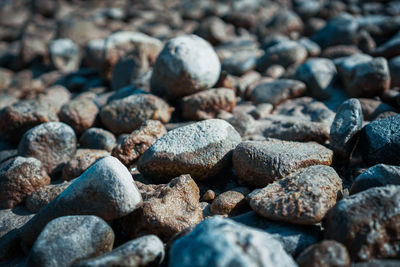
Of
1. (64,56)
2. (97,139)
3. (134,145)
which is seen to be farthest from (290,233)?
(64,56)

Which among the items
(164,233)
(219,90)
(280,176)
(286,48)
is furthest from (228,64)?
(164,233)

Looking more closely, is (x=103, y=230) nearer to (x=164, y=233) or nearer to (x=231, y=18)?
(x=164, y=233)

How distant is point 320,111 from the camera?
14.7ft

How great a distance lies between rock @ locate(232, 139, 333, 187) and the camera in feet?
9.96

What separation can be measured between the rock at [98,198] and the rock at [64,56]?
5.69 metres

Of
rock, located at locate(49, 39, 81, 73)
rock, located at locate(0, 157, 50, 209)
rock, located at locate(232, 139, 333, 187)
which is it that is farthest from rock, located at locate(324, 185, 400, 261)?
rock, located at locate(49, 39, 81, 73)

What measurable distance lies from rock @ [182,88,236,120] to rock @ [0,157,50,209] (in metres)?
1.94

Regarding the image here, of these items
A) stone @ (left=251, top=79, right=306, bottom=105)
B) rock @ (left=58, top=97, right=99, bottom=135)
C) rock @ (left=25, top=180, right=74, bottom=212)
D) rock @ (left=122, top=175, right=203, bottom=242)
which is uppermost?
stone @ (left=251, top=79, right=306, bottom=105)

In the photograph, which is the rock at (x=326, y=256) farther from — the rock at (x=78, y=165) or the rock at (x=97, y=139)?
the rock at (x=97, y=139)

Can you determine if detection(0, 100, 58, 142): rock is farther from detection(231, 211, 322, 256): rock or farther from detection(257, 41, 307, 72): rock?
detection(257, 41, 307, 72): rock

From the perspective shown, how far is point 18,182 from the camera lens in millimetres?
3449

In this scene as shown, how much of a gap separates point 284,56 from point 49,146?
4156 millimetres

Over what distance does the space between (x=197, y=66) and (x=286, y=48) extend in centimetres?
246

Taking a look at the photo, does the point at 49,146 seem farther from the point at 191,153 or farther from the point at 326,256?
the point at 326,256
